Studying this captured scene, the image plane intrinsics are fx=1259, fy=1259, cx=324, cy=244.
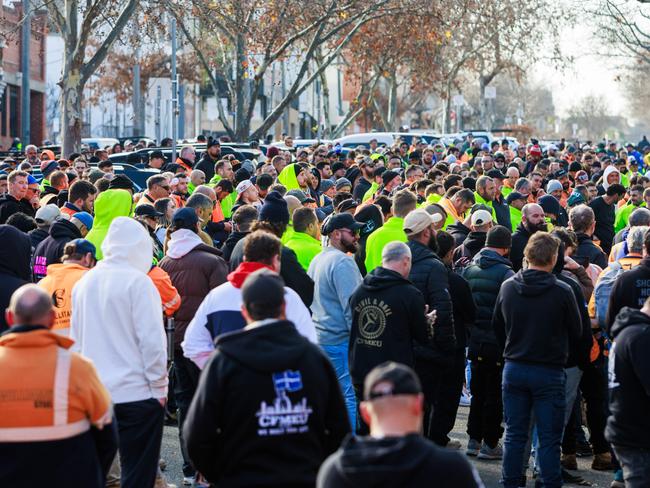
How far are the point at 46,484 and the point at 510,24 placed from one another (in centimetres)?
3742

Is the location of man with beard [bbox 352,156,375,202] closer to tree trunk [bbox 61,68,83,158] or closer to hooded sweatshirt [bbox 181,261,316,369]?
tree trunk [bbox 61,68,83,158]

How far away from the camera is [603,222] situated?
16.8 m

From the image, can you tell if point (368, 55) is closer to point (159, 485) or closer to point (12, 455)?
point (159, 485)

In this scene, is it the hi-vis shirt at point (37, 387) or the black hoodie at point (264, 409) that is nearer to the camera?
the black hoodie at point (264, 409)

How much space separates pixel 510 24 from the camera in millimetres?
41250

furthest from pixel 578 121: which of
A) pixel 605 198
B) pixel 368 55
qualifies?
pixel 605 198

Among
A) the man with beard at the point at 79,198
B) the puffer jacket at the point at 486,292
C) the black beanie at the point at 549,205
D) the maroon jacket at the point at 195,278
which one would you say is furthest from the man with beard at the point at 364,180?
the maroon jacket at the point at 195,278

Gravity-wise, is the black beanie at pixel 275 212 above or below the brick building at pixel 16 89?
below

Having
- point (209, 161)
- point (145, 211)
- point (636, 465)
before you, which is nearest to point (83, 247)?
point (145, 211)

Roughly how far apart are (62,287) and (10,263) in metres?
0.41

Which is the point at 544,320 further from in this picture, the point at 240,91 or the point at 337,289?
the point at 240,91

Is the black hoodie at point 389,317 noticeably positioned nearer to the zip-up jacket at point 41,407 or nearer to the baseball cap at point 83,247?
the baseball cap at point 83,247

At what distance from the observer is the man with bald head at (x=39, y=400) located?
17.9 ft

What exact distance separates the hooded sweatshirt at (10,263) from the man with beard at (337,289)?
2.21 meters
